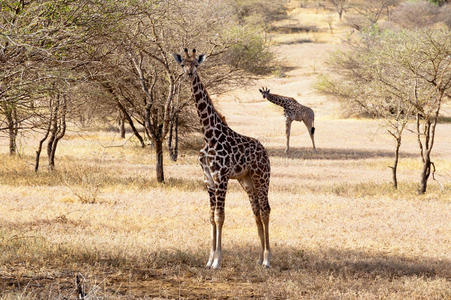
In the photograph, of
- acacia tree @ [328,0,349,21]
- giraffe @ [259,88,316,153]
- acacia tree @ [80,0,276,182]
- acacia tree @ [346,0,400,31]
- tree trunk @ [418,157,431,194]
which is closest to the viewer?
acacia tree @ [80,0,276,182]

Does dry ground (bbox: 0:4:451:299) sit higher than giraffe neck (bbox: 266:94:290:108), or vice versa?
giraffe neck (bbox: 266:94:290:108)

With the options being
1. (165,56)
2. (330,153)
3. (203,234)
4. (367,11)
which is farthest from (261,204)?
(367,11)

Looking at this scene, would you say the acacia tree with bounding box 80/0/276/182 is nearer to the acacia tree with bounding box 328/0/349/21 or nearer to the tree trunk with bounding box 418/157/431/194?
the tree trunk with bounding box 418/157/431/194

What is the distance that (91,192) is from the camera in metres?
14.5

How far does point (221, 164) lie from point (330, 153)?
2037 centimetres

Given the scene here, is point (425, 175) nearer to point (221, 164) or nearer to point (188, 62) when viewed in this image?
point (221, 164)

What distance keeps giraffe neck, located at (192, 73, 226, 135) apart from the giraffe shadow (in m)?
18.1

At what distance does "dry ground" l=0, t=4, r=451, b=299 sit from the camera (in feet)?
26.6

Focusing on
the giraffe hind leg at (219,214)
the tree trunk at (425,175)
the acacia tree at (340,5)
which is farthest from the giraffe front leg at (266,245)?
the acacia tree at (340,5)

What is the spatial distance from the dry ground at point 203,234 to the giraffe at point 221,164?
0.52 metres

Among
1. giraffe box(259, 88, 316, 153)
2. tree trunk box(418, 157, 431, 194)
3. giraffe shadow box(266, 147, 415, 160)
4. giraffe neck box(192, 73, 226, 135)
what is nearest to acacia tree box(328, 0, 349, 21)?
giraffe box(259, 88, 316, 153)

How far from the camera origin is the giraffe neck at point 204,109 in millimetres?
9461

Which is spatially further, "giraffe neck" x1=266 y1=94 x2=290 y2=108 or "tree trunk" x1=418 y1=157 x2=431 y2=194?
"giraffe neck" x1=266 y1=94 x2=290 y2=108

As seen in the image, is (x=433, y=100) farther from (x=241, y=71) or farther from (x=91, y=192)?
(x=91, y=192)
